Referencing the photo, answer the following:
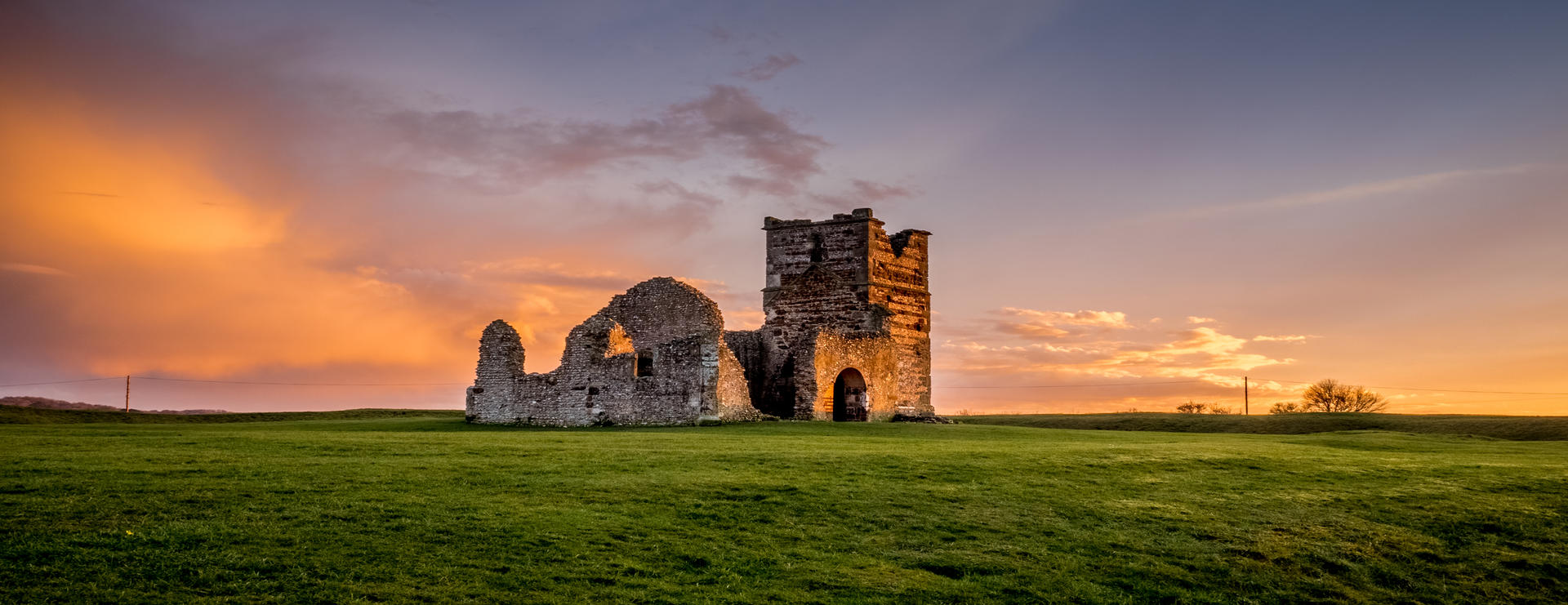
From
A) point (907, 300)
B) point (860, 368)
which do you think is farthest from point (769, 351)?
point (907, 300)

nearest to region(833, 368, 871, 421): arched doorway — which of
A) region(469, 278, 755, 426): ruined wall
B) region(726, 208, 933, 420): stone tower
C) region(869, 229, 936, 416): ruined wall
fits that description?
region(726, 208, 933, 420): stone tower

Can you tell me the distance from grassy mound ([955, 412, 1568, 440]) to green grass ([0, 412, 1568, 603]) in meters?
14.6

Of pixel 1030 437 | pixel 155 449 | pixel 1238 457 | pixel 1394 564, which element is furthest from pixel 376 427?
pixel 1394 564

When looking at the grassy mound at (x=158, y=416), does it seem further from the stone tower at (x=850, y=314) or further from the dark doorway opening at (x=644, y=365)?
the stone tower at (x=850, y=314)

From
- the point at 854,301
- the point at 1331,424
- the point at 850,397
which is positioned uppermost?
the point at 854,301

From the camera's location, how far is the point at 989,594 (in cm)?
1162

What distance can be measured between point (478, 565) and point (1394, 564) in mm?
11663

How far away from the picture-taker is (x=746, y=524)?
13.3m

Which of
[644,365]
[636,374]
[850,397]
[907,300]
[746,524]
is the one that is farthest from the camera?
[907,300]

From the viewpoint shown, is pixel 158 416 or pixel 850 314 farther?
pixel 850 314

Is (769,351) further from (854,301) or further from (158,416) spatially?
(158,416)

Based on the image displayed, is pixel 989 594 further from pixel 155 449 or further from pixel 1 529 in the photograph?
pixel 155 449

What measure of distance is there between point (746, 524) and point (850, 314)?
3040cm

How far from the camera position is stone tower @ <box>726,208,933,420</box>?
3844 cm
